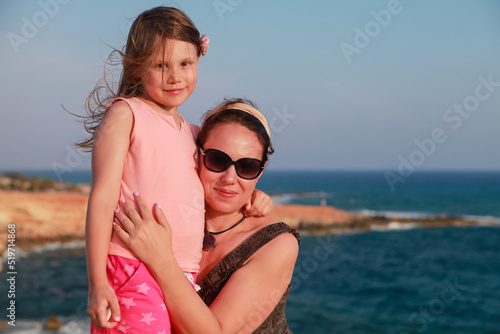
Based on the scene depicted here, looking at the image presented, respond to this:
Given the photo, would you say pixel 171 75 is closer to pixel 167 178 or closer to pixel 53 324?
pixel 167 178

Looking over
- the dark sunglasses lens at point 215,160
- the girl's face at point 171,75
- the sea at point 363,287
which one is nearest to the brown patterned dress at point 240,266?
the dark sunglasses lens at point 215,160

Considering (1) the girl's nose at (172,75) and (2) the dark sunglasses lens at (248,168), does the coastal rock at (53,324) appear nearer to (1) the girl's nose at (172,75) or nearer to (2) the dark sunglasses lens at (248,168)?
(2) the dark sunglasses lens at (248,168)

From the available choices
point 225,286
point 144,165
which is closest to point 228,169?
point 144,165

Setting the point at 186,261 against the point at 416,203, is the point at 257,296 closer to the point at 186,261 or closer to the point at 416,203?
the point at 186,261

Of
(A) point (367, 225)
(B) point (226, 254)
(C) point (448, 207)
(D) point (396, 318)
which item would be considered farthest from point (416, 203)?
(B) point (226, 254)

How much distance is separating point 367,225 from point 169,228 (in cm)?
3854

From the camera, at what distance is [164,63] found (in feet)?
8.29

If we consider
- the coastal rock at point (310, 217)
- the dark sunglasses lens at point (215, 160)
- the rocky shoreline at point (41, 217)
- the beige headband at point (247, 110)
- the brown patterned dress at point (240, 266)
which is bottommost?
the coastal rock at point (310, 217)

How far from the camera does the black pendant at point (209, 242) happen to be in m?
2.78

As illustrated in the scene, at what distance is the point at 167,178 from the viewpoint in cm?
239

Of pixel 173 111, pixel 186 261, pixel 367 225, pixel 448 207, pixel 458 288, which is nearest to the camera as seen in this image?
pixel 186 261

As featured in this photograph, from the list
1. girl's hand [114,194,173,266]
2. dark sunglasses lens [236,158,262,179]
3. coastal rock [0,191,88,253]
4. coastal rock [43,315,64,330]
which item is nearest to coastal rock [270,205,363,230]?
coastal rock [0,191,88,253]

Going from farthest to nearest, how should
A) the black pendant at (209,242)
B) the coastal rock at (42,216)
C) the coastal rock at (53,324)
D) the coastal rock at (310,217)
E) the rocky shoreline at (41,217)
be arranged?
the coastal rock at (310,217)
the coastal rock at (42,216)
the rocky shoreline at (41,217)
the coastal rock at (53,324)
the black pendant at (209,242)

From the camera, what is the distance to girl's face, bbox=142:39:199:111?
2.52 meters
